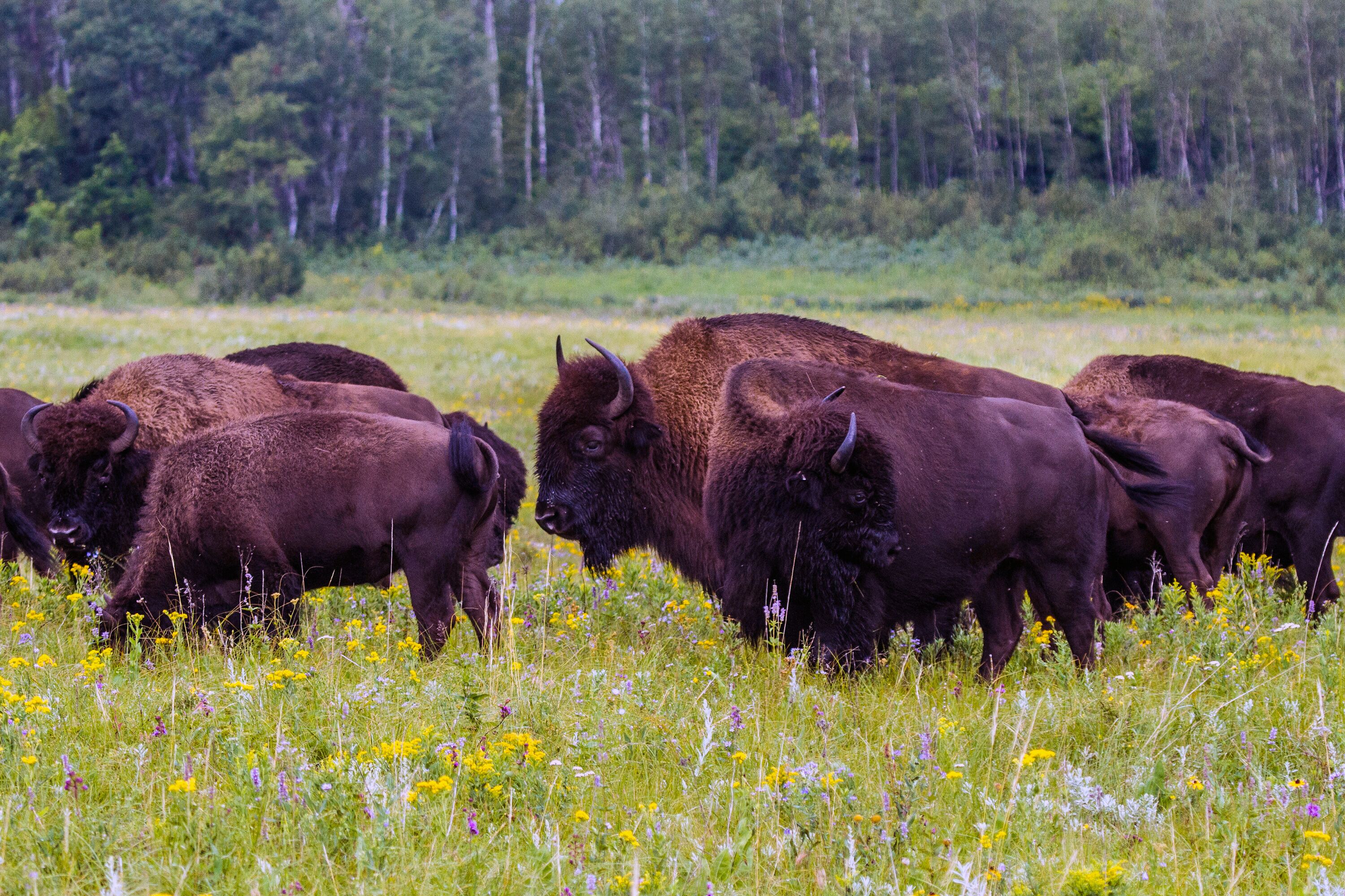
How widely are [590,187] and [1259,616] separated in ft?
192

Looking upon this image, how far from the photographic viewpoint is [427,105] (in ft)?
199

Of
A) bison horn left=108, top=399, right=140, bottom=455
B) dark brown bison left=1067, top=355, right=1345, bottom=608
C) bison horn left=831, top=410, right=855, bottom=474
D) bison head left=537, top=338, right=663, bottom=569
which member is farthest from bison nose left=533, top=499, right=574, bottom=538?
dark brown bison left=1067, top=355, right=1345, bottom=608

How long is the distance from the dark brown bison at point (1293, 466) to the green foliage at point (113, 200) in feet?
192

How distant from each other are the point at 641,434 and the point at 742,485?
1437 mm

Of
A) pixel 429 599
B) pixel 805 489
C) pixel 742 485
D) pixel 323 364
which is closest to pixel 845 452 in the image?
pixel 805 489

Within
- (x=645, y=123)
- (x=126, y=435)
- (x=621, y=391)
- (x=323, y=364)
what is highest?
(x=645, y=123)

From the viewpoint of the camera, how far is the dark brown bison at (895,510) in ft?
17.3

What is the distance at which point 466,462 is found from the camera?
19.5 ft

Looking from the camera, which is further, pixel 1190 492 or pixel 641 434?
pixel 641 434

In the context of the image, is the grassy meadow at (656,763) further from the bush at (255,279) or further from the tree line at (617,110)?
Result: the tree line at (617,110)

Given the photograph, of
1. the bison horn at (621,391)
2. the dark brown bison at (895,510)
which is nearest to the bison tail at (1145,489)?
the dark brown bison at (895,510)

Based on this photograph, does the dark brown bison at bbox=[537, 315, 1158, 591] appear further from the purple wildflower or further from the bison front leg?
the purple wildflower

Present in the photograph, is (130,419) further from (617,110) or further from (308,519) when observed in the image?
(617,110)

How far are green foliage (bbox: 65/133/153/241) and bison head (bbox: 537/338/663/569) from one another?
5772 cm
